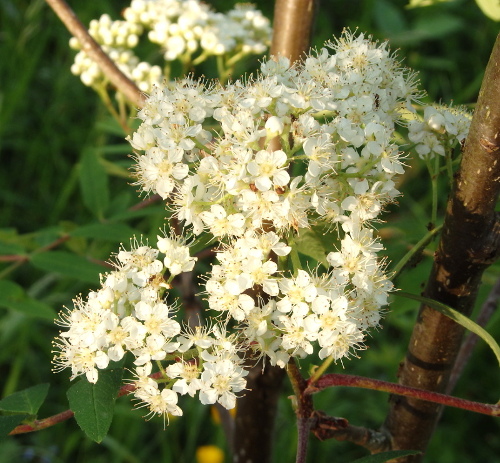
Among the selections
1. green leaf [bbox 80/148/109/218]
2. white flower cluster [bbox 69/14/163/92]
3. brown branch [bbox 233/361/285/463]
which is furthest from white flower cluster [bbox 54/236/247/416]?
white flower cluster [bbox 69/14/163/92]

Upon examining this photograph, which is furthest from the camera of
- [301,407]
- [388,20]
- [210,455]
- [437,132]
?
[388,20]

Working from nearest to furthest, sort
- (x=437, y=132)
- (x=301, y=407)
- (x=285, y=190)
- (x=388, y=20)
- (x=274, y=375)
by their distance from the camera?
(x=285, y=190) → (x=301, y=407) → (x=437, y=132) → (x=274, y=375) → (x=388, y=20)

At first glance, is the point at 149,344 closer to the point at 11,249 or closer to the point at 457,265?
the point at 457,265

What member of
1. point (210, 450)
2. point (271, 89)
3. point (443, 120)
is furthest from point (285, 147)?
point (210, 450)

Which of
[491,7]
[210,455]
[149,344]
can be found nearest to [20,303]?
[149,344]

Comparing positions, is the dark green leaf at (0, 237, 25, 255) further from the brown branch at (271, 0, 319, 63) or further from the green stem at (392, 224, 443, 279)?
the green stem at (392, 224, 443, 279)

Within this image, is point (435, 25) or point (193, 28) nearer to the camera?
point (193, 28)

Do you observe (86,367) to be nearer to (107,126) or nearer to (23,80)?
(107,126)
